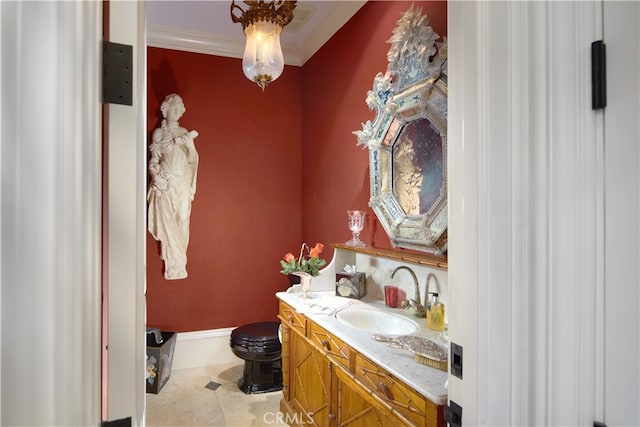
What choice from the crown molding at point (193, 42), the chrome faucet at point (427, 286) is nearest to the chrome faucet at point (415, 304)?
the chrome faucet at point (427, 286)

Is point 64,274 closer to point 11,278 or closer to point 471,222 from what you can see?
→ point 11,278

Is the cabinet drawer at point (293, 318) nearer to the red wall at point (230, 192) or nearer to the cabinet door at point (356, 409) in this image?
the cabinet door at point (356, 409)

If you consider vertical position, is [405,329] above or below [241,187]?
below

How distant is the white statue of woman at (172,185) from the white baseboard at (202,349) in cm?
64

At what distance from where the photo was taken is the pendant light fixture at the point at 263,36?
2416 mm

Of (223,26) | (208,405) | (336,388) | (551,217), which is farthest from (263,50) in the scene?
(208,405)

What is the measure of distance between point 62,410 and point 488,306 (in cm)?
77

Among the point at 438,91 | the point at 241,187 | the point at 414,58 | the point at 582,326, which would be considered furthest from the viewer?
the point at 241,187

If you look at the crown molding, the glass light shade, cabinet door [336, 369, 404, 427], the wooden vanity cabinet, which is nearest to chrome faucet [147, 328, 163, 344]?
the wooden vanity cabinet

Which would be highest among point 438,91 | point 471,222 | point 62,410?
point 438,91

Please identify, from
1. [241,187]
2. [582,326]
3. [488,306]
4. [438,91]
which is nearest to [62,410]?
[488,306]

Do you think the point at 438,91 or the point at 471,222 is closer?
the point at 471,222

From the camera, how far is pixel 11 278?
20.8 inches

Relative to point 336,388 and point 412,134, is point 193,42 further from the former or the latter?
point 336,388
